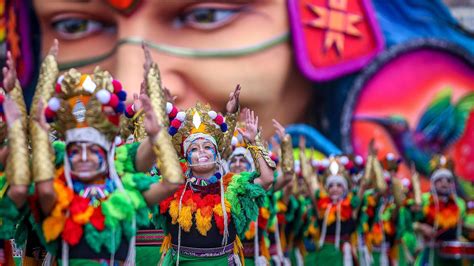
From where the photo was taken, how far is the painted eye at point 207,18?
12414 mm

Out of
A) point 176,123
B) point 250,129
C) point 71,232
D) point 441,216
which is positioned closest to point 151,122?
point 71,232

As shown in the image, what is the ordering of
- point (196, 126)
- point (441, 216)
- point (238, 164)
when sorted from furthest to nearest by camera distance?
1. point (441, 216)
2. point (238, 164)
3. point (196, 126)

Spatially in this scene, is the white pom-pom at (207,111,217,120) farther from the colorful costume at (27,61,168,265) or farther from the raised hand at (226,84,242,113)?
the colorful costume at (27,61,168,265)

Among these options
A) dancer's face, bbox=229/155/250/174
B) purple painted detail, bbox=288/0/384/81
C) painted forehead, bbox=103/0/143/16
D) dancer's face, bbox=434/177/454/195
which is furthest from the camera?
purple painted detail, bbox=288/0/384/81

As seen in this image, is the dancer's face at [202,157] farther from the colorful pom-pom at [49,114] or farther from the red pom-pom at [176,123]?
the colorful pom-pom at [49,114]

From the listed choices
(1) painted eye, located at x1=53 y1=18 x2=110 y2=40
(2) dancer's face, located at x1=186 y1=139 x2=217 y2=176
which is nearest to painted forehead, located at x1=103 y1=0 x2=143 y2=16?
(1) painted eye, located at x1=53 y1=18 x2=110 y2=40

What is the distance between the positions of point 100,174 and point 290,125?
28.6ft

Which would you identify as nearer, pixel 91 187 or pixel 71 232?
pixel 71 232

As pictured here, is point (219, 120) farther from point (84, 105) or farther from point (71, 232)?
point (71, 232)

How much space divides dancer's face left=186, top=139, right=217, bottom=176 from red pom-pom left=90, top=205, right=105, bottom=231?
4.33 feet

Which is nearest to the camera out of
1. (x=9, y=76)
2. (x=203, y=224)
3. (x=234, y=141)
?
(x=9, y=76)

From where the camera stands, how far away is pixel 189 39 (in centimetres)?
1244

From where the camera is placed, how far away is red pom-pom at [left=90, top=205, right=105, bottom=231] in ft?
14.6

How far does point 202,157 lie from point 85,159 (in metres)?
1.31
